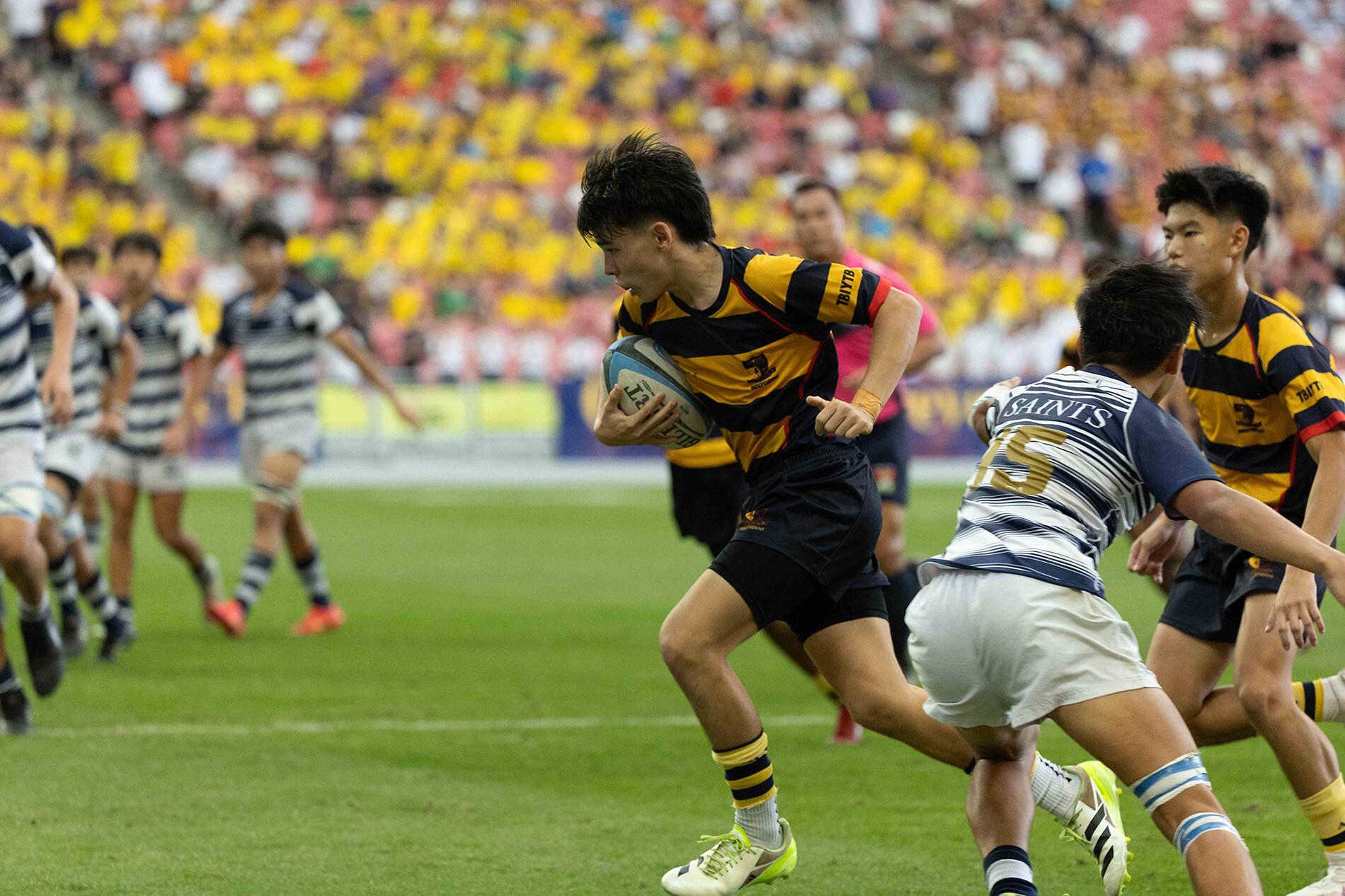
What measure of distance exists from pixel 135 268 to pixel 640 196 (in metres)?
6.25

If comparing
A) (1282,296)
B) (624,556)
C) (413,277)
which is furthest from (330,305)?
(413,277)

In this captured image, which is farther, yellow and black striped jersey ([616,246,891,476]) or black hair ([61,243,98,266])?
black hair ([61,243,98,266])

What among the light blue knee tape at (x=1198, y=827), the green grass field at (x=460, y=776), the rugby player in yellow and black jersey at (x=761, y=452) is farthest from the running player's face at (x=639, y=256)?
the light blue knee tape at (x=1198, y=827)

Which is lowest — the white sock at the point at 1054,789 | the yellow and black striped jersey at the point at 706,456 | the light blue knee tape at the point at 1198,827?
the white sock at the point at 1054,789

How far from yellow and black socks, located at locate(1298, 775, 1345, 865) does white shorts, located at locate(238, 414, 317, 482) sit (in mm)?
7051

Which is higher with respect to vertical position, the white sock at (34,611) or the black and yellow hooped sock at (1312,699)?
the black and yellow hooped sock at (1312,699)

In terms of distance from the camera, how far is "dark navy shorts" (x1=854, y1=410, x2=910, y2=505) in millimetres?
7176

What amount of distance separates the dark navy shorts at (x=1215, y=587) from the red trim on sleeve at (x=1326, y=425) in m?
0.44

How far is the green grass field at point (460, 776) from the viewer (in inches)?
186

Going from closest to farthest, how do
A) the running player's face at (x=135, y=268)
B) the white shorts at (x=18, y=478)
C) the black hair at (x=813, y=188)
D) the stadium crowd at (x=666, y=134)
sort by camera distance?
1. the white shorts at (x=18, y=478)
2. the black hair at (x=813, y=188)
3. the running player's face at (x=135, y=268)
4. the stadium crowd at (x=666, y=134)

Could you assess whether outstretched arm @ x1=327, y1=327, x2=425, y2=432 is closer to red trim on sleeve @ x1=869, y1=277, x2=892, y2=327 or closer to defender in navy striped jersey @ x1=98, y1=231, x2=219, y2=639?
defender in navy striped jersey @ x1=98, y1=231, x2=219, y2=639

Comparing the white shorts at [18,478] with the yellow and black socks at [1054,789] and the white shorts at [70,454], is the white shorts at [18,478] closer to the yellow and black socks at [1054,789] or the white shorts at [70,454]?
the white shorts at [70,454]

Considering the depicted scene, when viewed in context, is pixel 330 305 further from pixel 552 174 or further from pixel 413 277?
pixel 552 174

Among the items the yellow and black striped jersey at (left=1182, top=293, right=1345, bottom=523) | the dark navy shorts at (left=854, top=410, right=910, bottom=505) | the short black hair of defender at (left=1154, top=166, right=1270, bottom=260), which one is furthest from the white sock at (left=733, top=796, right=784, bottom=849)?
the dark navy shorts at (left=854, top=410, right=910, bottom=505)
